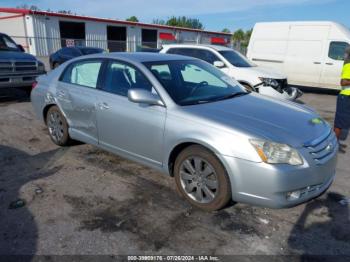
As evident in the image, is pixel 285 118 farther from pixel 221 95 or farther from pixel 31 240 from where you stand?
pixel 31 240

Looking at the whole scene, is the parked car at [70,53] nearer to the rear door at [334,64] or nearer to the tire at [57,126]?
the rear door at [334,64]

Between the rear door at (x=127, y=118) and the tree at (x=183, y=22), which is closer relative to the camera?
the rear door at (x=127, y=118)

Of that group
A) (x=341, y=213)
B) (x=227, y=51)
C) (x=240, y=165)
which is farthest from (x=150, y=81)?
(x=227, y=51)

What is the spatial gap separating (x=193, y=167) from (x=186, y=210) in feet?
1.59

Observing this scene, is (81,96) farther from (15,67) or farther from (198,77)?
(15,67)

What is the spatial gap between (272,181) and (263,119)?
29.9 inches

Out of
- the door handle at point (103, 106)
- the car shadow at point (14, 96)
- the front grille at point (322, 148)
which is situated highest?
the door handle at point (103, 106)

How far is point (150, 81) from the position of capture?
382 cm

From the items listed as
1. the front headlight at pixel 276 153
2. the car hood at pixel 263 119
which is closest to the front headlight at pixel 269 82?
the car hood at pixel 263 119

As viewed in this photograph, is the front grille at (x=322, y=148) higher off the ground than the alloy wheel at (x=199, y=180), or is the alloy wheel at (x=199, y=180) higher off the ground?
the front grille at (x=322, y=148)

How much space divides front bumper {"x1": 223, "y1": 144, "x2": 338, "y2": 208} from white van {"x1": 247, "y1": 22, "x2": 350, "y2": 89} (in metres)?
9.88

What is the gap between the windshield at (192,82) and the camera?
382 cm

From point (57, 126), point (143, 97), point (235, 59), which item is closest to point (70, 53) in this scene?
point (235, 59)

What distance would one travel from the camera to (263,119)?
3404mm
